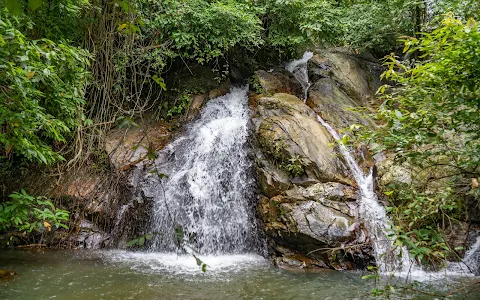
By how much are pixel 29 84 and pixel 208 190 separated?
14.0ft

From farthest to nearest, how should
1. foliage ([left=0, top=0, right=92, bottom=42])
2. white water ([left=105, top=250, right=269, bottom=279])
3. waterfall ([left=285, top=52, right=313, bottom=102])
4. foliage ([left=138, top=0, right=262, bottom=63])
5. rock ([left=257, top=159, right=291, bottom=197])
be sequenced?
waterfall ([left=285, top=52, right=313, bottom=102])
foliage ([left=138, top=0, right=262, bottom=63])
rock ([left=257, top=159, right=291, bottom=197])
white water ([left=105, top=250, right=269, bottom=279])
foliage ([left=0, top=0, right=92, bottom=42])

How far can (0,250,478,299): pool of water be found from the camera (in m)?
4.72

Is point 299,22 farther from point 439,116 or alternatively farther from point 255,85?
point 439,116

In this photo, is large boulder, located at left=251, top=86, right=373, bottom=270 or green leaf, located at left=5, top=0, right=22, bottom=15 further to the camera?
large boulder, located at left=251, top=86, right=373, bottom=270

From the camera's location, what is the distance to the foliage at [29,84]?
350cm

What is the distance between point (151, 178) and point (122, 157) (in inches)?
37.9

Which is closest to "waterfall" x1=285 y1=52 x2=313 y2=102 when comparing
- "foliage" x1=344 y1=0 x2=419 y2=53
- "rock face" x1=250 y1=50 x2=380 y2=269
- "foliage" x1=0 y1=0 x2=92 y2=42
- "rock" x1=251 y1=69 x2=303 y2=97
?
"rock" x1=251 y1=69 x2=303 y2=97

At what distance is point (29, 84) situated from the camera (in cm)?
385

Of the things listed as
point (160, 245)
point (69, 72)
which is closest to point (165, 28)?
point (69, 72)

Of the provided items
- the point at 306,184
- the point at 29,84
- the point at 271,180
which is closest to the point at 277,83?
the point at 271,180

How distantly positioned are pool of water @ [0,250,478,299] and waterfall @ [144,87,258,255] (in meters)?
0.47

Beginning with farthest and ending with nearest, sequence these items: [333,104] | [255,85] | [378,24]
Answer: [378,24], [255,85], [333,104]

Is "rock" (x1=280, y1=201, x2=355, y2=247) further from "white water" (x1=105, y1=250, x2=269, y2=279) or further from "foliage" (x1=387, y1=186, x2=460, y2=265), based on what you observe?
"foliage" (x1=387, y1=186, x2=460, y2=265)

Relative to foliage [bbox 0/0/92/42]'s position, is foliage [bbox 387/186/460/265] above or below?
below
